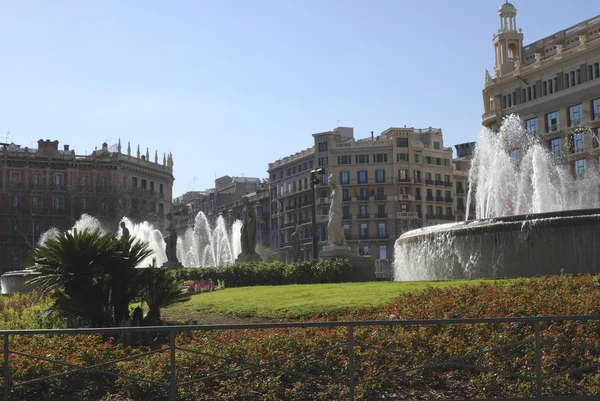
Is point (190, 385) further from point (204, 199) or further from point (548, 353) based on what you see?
point (204, 199)

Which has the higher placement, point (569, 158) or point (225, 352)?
point (569, 158)

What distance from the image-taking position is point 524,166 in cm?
5938

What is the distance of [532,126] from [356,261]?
147 ft

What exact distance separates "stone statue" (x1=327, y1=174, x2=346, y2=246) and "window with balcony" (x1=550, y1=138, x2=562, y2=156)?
4127 cm

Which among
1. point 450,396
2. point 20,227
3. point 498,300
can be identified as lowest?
point 450,396

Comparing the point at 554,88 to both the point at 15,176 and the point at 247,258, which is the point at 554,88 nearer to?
the point at 247,258

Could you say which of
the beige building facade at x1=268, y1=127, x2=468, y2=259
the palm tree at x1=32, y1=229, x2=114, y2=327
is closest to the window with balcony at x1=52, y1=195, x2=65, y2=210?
the beige building facade at x1=268, y1=127, x2=468, y2=259

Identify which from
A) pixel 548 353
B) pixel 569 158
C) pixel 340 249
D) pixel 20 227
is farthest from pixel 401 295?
pixel 20 227

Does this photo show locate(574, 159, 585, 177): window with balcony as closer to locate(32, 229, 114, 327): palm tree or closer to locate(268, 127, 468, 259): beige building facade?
locate(268, 127, 468, 259): beige building facade

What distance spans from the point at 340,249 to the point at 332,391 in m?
19.7

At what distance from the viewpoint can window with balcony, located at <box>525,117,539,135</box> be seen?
68325 mm

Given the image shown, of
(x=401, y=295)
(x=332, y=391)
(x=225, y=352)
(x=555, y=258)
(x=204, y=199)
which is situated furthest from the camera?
(x=204, y=199)

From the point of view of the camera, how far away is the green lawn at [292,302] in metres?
16.9

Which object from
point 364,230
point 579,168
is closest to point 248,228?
point 579,168
